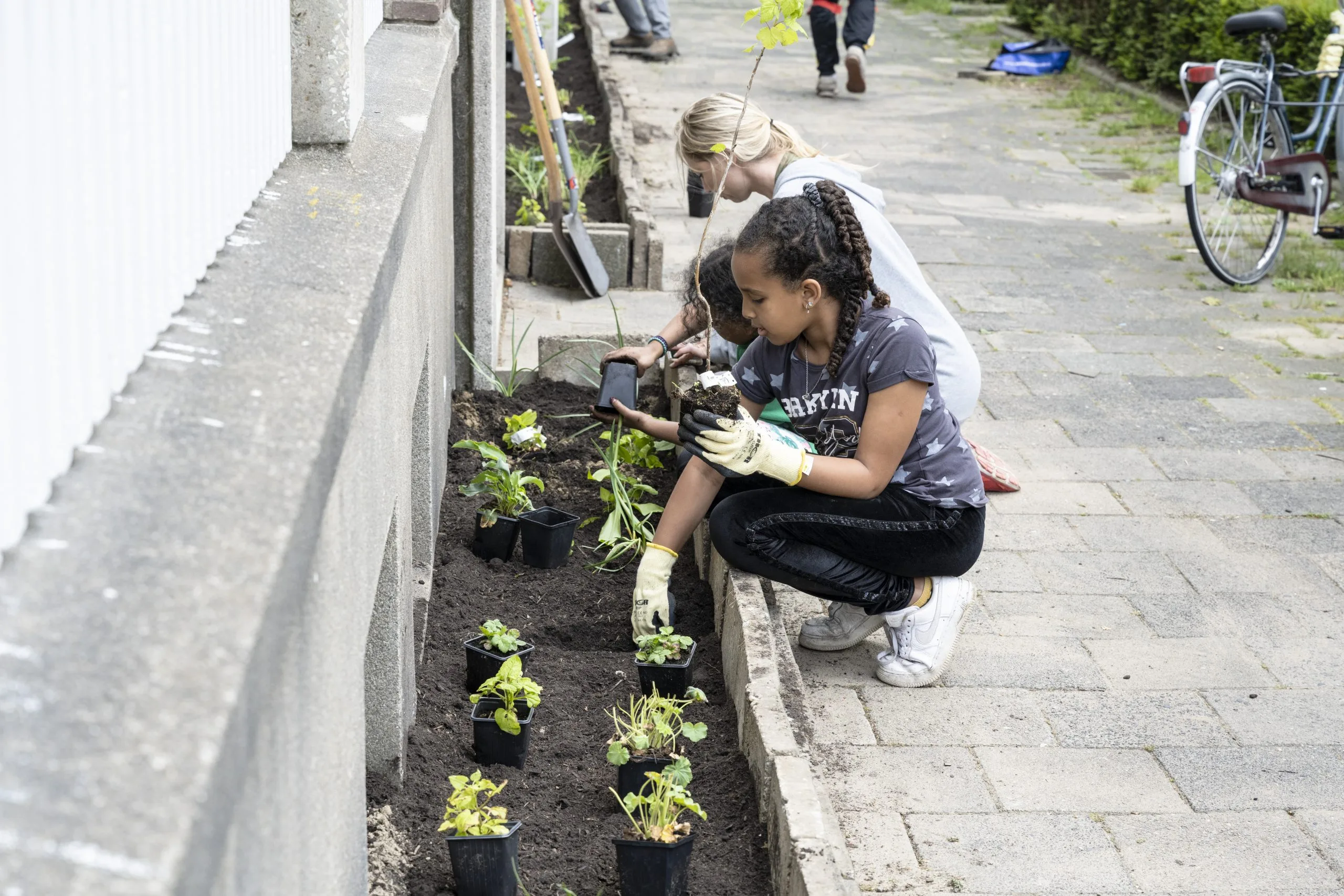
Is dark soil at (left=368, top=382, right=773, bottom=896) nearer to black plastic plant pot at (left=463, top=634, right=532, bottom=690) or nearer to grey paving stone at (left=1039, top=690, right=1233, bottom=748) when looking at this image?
black plastic plant pot at (left=463, top=634, right=532, bottom=690)

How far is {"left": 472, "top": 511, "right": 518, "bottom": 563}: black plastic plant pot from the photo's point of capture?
3.79 m

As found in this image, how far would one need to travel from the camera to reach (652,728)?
2.83 meters

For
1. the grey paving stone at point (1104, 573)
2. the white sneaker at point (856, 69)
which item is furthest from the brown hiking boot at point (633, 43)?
the grey paving stone at point (1104, 573)

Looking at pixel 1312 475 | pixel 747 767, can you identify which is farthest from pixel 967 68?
pixel 747 767

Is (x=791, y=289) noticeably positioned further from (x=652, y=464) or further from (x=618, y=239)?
(x=618, y=239)

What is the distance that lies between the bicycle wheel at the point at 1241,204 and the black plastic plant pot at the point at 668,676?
4.61 metres

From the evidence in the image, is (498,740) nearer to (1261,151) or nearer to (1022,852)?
(1022,852)

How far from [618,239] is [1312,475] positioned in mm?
3027

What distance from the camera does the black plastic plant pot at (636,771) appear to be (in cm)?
266

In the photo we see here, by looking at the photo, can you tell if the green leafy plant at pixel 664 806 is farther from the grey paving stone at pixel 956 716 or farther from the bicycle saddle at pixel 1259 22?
the bicycle saddle at pixel 1259 22

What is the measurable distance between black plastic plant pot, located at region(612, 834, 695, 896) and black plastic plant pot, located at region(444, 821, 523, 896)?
19 cm

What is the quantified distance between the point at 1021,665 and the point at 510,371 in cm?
228

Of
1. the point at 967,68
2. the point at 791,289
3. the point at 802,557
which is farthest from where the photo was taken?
the point at 967,68

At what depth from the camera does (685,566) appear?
3900 mm
